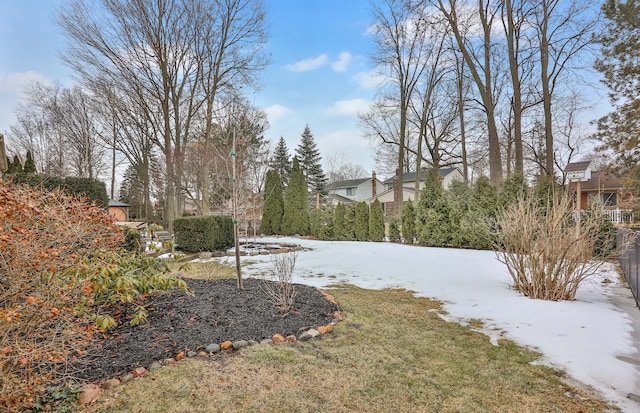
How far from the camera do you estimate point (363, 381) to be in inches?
88.8

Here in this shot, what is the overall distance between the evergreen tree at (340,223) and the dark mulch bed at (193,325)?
8.76 m

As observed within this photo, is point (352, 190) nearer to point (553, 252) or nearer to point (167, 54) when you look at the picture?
point (167, 54)

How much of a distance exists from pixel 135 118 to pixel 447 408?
51.4ft

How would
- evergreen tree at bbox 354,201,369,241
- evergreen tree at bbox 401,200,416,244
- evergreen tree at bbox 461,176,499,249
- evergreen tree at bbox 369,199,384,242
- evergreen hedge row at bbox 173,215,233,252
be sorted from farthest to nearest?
evergreen tree at bbox 354,201,369,241 < evergreen tree at bbox 369,199,384,242 < evergreen tree at bbox 401,200,416,244 < evergreen hedge row at bbox 173,215,233,252 < evergreen tree at bbox 461,176,499,249

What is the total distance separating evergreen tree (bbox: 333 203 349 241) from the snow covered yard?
4938 mm

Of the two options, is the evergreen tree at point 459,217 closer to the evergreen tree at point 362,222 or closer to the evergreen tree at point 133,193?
the evergreen tree at point 362,222

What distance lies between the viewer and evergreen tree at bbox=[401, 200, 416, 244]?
11.1 meters

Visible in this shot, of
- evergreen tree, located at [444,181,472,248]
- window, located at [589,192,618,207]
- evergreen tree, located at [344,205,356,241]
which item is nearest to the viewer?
window, located at [589,192,618,207]

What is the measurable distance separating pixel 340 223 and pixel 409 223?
9.85 feet

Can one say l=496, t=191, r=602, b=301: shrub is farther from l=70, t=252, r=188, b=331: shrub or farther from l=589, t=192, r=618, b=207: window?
l=70, t=252, r=188, b=331: shrub

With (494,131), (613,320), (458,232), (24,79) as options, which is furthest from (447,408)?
(24,79)

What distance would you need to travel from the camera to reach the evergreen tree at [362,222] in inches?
491

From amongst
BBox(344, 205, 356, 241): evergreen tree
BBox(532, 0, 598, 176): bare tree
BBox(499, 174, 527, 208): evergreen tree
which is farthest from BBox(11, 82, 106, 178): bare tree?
BBox(532, 0, 598, 176): bare tree

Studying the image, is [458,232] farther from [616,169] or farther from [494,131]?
[616,169]
